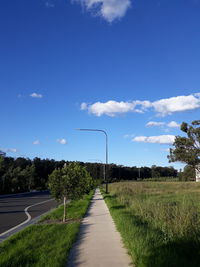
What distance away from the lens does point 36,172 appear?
98.8 meters

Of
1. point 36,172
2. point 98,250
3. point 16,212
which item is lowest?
point 16,212

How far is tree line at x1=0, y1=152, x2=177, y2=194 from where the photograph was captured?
196 feet

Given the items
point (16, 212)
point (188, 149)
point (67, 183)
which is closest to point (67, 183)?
Result: point (67, 183)

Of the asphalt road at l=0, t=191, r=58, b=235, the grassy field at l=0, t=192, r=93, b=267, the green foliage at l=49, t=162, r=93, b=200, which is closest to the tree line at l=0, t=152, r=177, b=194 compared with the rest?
the green foliage at l=49, t=162, r=93, b=200

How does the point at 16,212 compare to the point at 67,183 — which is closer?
the point at 67,183

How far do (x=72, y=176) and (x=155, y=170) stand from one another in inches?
7027

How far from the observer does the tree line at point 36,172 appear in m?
59.8

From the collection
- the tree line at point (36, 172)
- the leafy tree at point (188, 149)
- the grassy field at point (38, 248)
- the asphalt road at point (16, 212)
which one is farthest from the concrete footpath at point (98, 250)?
the leafy tree at point (188, 149)

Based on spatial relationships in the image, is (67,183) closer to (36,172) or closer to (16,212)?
(16,212)

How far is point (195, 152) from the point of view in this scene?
6262 cm

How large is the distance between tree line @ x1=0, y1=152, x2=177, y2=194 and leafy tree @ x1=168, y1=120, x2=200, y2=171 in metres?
17.5

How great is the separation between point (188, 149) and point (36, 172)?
51.4 m

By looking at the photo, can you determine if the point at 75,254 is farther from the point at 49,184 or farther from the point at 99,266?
the point at 49,184

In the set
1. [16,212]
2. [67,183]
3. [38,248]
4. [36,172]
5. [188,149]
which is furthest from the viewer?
[36,172]
